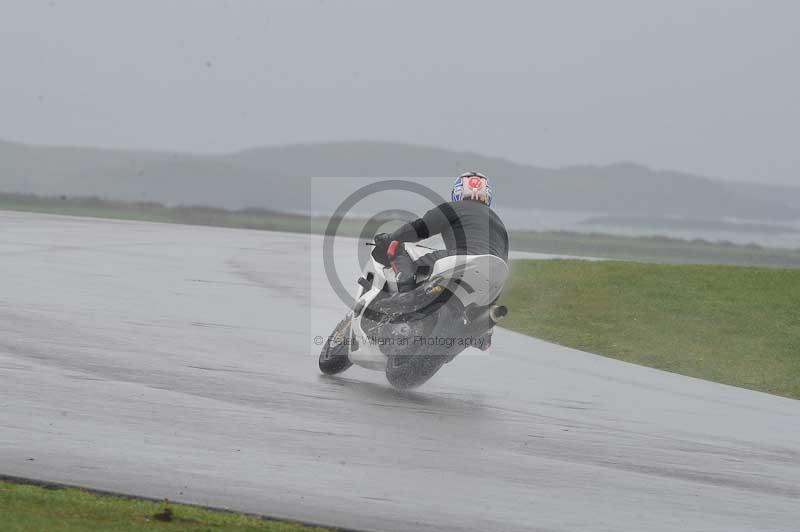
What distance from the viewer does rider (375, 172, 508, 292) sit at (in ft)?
37.4

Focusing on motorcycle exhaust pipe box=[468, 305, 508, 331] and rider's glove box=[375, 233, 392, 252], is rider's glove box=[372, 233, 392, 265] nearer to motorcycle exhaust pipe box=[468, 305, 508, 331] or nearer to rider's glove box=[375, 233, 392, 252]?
rider's glove box=[375, 233, 392, 252]

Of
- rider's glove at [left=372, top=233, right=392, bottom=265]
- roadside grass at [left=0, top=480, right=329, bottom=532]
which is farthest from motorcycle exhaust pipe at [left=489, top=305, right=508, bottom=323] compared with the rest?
roadside grass at [left=0, top=480, right=329, bottom=532]

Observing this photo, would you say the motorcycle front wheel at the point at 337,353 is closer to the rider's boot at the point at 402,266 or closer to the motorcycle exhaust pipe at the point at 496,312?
the rider's boot at the point at 402,266

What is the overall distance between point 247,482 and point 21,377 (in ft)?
11.6

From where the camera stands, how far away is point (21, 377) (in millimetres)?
10500

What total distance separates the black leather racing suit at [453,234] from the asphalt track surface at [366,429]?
3.70 ft

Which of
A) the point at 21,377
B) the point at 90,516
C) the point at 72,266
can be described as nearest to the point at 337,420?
the point at 21,377


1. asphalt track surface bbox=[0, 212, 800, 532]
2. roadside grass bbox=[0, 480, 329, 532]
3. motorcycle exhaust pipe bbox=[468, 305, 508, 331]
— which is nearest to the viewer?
roadside grass bbox=[0, 480, 329, 532]

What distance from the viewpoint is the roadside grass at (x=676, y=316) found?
16469 mm

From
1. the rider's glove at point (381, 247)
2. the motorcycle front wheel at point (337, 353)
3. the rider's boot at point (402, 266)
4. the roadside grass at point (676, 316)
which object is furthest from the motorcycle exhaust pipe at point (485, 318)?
the roadside grass at point (676, 316)

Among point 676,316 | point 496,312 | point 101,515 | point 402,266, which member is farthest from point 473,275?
point 676,316

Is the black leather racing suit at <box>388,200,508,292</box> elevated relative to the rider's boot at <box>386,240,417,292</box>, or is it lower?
elevated

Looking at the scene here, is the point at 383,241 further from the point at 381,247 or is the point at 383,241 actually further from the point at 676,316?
the point at 676,316

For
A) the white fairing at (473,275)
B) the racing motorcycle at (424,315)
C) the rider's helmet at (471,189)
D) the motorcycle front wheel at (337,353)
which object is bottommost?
the motorcycle front wheel at (337,353)
